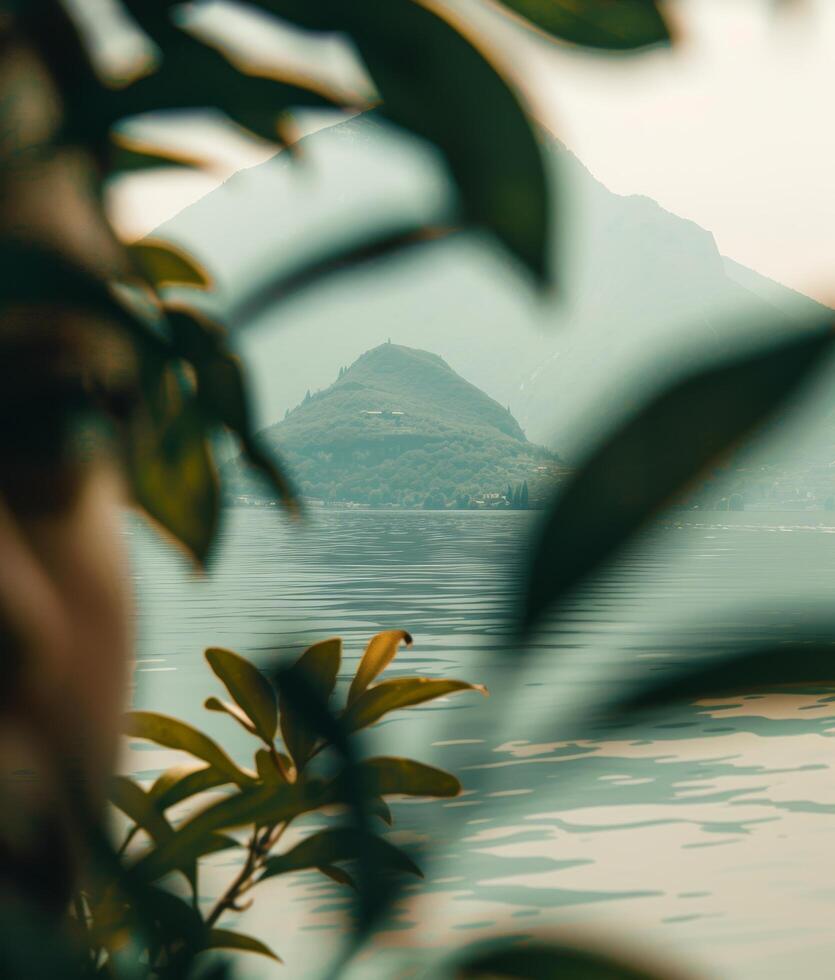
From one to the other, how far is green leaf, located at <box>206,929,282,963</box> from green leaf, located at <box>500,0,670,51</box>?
0.76 meters

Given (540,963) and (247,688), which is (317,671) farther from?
(540,963)

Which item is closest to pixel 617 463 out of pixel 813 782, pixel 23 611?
pixel 23 611

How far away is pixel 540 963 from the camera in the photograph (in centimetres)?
36

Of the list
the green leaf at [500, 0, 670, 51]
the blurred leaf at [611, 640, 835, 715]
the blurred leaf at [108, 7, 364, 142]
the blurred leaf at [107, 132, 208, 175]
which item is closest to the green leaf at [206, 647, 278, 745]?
the blurred leaf at [107, 132, 208, 175]

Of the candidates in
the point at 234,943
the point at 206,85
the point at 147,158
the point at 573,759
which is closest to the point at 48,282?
the point at 206,85

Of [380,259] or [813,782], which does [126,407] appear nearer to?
[380,259]

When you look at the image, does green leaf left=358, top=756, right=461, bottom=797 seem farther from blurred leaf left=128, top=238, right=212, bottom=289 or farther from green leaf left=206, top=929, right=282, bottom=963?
blurred leaf left=128, top=238, right=212, bottom=289

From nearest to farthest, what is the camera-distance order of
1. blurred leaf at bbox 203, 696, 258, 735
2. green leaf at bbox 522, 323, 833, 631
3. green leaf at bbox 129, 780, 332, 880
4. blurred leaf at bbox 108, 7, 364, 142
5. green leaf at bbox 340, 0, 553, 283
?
green leaf at bbox 522, 323, 833, 631 → green leaf at bbox 340, 0, 553, 283 → blurred leaf at bbox 108, 7, 364, 142 → green leaf at bbox 129, 780, 332, 880 → blurred leaf at bbox 203, 696, 258, 735

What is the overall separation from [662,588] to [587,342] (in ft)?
156

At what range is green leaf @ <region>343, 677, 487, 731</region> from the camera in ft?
3.43

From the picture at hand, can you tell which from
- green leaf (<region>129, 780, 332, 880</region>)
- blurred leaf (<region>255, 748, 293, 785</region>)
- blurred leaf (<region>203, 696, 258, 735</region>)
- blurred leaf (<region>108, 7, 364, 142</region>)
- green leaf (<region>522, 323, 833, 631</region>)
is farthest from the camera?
blurred leaf (<region>203, 696, 258, 735</region>)

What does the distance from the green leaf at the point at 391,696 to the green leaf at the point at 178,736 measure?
18 cm

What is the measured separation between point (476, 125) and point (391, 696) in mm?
802

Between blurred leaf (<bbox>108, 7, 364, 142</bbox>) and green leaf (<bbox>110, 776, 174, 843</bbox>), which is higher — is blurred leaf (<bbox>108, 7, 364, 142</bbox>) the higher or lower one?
the higher one
